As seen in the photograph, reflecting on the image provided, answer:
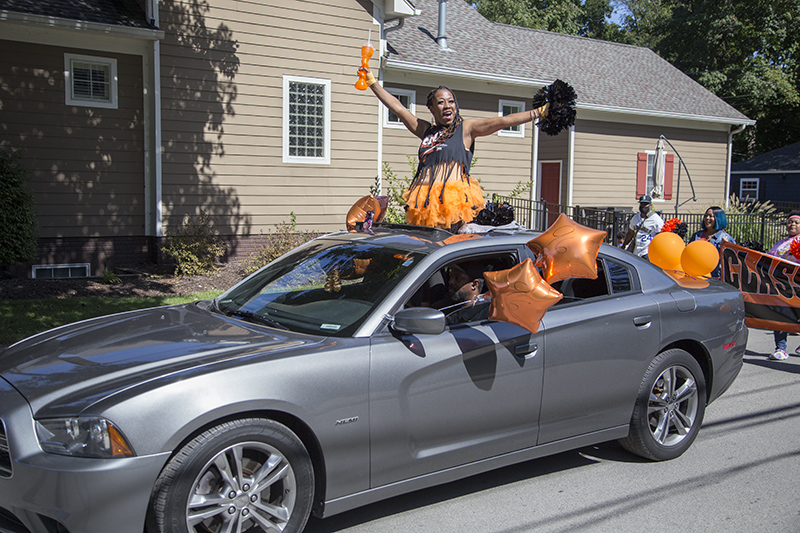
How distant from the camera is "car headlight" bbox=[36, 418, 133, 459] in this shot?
2.75 m

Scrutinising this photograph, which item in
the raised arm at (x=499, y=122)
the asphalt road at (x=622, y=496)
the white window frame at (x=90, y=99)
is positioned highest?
the white window frame at (x=90, y=99)

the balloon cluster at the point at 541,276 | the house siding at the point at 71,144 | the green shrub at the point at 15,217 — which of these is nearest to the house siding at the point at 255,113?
the house siding at the point at 71,144

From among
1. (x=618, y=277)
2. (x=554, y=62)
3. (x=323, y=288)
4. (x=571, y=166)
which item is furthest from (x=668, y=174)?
(x=323, y=288)

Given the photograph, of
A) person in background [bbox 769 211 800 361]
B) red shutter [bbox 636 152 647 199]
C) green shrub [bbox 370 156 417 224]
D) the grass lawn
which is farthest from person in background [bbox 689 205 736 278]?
red shutter [bbox 636 152 647 199]

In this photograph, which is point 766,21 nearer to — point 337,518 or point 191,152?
point 191,152

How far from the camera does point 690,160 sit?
901 inches

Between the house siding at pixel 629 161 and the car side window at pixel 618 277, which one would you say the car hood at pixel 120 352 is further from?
the house siding at pixel 629 161

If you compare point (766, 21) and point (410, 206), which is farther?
point (766, 21)

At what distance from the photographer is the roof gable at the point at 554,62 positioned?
53.7ft

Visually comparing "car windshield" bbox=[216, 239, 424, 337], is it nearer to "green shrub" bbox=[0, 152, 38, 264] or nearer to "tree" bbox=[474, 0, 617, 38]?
"green shrub" bbox=[0, 152, 38, 264]

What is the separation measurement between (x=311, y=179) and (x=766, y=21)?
28.3m

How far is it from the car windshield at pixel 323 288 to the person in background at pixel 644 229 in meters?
6.49

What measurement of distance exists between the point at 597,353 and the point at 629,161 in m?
18.7

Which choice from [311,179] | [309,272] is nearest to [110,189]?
[311,179]
